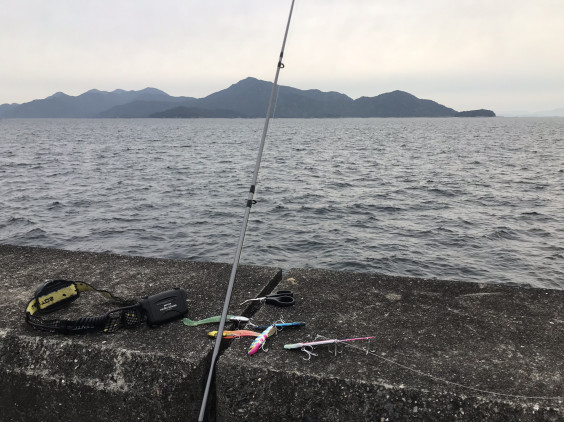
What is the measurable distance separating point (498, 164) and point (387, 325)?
1331 inches

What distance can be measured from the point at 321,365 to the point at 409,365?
1.56 feet

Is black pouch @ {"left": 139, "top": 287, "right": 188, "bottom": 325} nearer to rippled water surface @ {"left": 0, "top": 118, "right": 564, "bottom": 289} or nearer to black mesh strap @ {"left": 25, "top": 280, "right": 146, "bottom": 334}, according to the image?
black mesh strap @ {"left": 25, "top": 280, "right": 146, "bottom": 334}

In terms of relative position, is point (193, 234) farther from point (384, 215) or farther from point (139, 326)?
point (139, 326)

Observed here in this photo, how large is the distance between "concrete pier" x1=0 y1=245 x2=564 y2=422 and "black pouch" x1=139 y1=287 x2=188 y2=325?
0.07 m

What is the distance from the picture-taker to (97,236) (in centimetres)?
1344

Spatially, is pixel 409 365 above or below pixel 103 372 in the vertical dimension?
above

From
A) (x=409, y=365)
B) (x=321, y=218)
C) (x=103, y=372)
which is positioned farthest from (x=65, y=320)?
(x=321, y=218)

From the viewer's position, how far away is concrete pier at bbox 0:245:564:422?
2016mm

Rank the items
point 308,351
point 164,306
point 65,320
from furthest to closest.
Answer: point 164,306 → point 65,320 → point 308,351

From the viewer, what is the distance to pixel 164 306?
8.68ft

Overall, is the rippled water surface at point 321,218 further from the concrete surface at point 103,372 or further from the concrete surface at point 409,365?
the concrete surface at point 103,372

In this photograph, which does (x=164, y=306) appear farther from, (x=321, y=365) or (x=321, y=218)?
(x=321, y=218)

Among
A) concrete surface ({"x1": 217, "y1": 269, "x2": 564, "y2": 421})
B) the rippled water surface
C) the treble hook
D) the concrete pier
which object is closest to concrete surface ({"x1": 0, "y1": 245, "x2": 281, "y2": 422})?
the concrete pier

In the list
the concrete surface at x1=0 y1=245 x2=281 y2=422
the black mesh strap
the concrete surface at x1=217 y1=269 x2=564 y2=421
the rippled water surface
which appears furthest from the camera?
the rippled water surface
